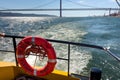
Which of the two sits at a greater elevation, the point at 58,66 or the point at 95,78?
the point at 95,78

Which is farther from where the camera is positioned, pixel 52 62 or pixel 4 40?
pixel 4 40

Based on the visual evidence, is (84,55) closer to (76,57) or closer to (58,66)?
(76,57)

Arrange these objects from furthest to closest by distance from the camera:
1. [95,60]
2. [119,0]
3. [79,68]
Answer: [95,60], [79,68], [119,0]

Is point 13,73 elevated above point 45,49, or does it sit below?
below

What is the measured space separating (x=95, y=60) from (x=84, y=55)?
2.77ft

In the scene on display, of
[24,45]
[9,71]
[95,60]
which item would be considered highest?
[24,45]

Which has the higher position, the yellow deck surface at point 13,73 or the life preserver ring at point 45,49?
the life preserver ring at point 45,49

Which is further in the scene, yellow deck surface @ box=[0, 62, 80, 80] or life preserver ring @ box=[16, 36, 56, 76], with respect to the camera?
yellow deck surface @ box=[0, 62, 80, 80]

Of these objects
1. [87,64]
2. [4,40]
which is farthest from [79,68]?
[4,40]

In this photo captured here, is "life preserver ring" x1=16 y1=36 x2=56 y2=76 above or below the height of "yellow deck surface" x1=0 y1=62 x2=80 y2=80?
above

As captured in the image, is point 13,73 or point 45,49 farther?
point 13,73

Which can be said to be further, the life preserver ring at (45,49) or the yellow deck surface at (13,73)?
the yellow deck surface at (13,73)

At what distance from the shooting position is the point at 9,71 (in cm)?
341

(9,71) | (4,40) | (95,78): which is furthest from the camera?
(4,40)
